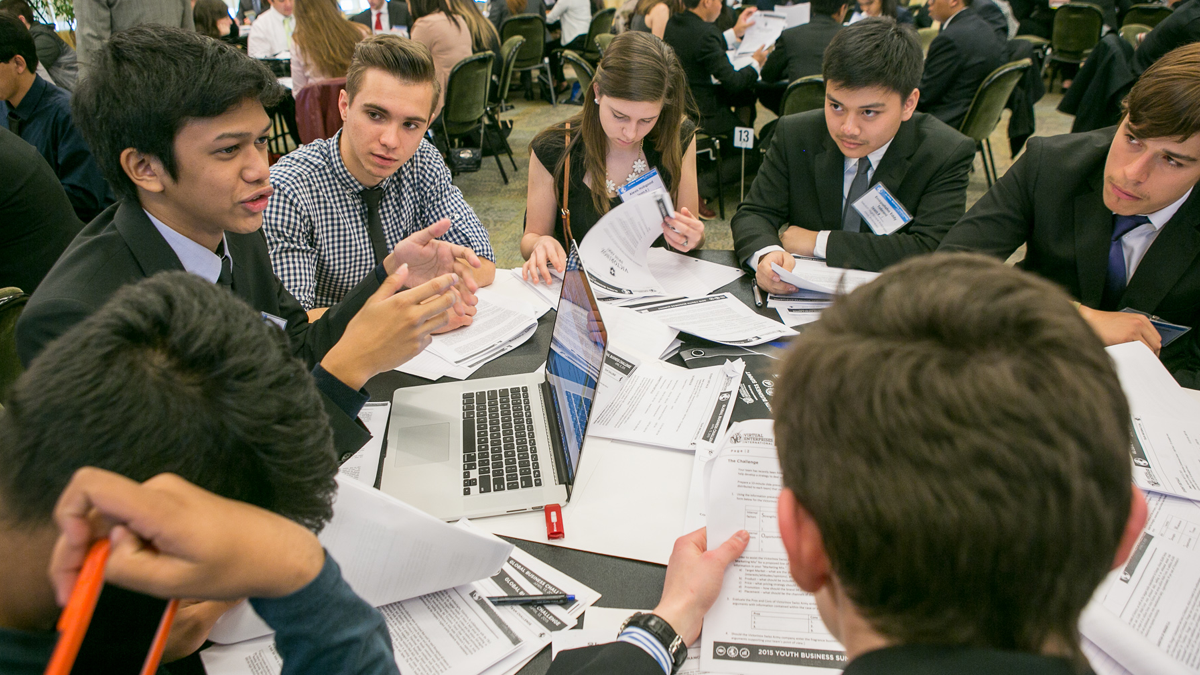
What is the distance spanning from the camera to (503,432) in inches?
49.5

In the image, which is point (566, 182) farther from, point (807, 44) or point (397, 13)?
point (397, 13)

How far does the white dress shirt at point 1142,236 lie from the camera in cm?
157

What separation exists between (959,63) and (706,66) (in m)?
1.45

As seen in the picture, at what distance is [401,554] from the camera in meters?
0.89

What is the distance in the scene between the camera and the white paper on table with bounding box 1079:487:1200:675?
811 mm

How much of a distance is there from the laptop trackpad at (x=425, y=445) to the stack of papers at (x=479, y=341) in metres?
0.19

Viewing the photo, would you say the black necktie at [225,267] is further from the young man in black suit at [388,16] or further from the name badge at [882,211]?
the young man in black suit at [388,16]

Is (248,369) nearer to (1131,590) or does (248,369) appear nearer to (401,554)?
(401,554)

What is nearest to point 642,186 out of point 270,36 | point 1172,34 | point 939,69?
point 939,69

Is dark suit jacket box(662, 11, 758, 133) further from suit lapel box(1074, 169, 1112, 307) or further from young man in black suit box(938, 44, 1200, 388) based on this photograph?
suit lapel box(1074, 169, 1112, 307)

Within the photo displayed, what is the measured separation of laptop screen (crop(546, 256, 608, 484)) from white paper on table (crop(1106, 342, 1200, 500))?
82 centimetres

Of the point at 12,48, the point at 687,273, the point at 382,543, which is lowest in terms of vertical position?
the point at 687,273

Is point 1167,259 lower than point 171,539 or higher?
lower

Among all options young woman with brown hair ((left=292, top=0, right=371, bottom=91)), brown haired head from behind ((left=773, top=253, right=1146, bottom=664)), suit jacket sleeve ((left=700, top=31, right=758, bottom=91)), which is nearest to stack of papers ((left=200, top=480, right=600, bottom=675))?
brown haired head from behind ((left=773, top=253, right=1146, bottom=664))
